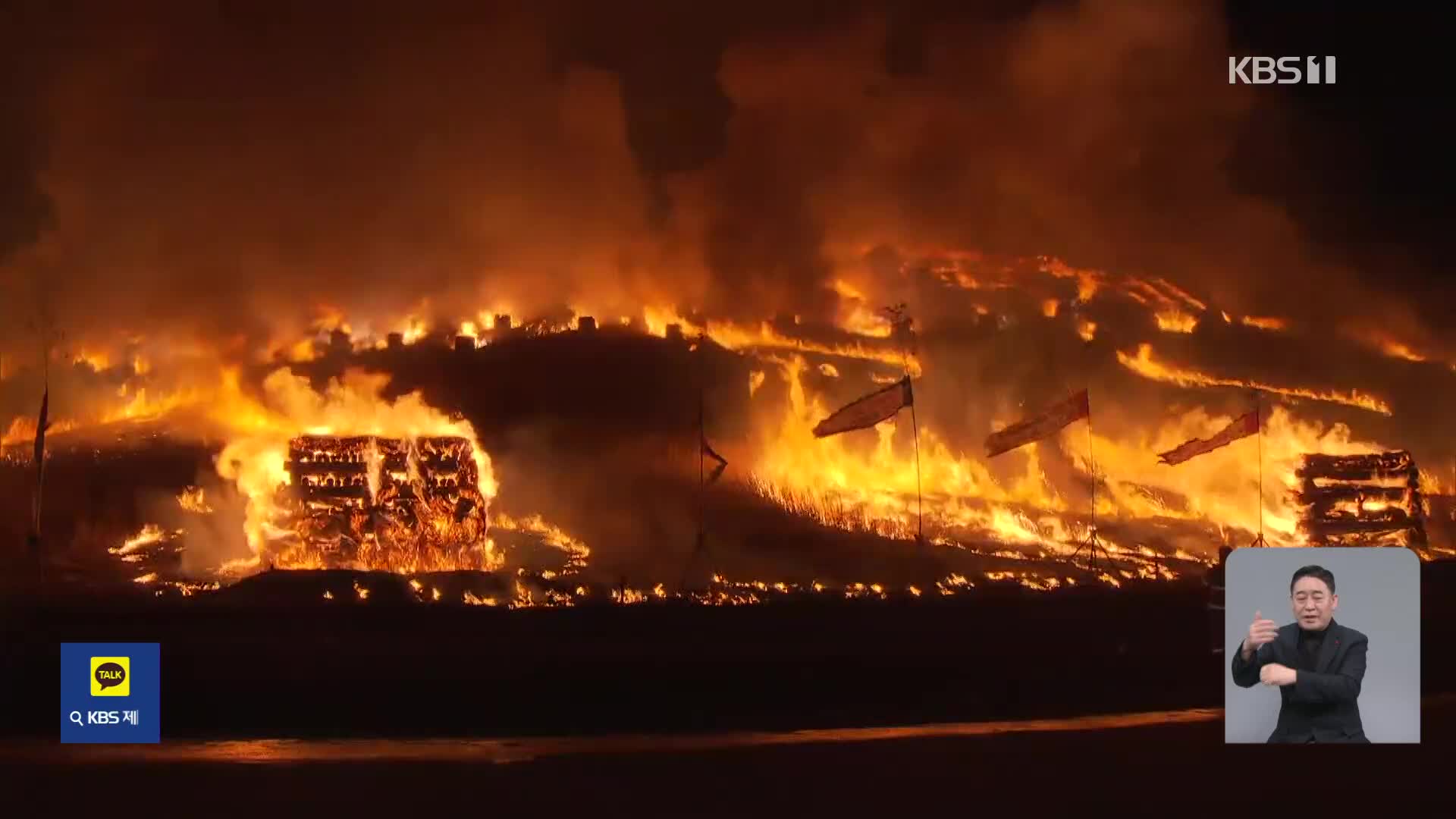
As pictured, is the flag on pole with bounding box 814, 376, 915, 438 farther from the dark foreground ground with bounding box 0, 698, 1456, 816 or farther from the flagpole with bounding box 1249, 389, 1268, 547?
the dark foreground ground with bounding box 0, 698, 1456, 816

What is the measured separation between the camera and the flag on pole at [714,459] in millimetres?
17547

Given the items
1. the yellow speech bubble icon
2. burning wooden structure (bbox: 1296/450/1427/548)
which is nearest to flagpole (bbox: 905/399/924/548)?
burning wooden structure (bbox: 1296/450/1427/548)

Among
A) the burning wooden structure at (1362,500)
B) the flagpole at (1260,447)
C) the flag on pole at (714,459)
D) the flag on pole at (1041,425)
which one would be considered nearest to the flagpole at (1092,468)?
the flag on pole at (1041,425)

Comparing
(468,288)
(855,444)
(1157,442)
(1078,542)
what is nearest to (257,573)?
(468,288)

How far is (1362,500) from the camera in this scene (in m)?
18.9

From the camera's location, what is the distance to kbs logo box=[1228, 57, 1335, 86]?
15883 millimetres

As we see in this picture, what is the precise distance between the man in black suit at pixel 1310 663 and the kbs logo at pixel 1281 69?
998 cm

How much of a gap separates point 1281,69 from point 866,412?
663 cm

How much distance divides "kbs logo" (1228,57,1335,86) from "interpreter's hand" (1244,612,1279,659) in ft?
33.3

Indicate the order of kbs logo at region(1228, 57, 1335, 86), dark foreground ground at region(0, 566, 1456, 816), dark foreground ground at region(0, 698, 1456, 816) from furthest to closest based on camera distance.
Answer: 1. kbs logo at region(1228, 57, 1335, 86)
2. dark foreground ground at region(0, 566, 1456, 816)
3. dark foreground ground at region(0, 698, 1456, 816)

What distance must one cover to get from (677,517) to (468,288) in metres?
4.19

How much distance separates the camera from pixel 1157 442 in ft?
64.5

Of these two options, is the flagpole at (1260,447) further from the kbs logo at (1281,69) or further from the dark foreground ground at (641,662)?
the kbs logo at (1281,69)

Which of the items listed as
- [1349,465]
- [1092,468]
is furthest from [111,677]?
[1349,465]
